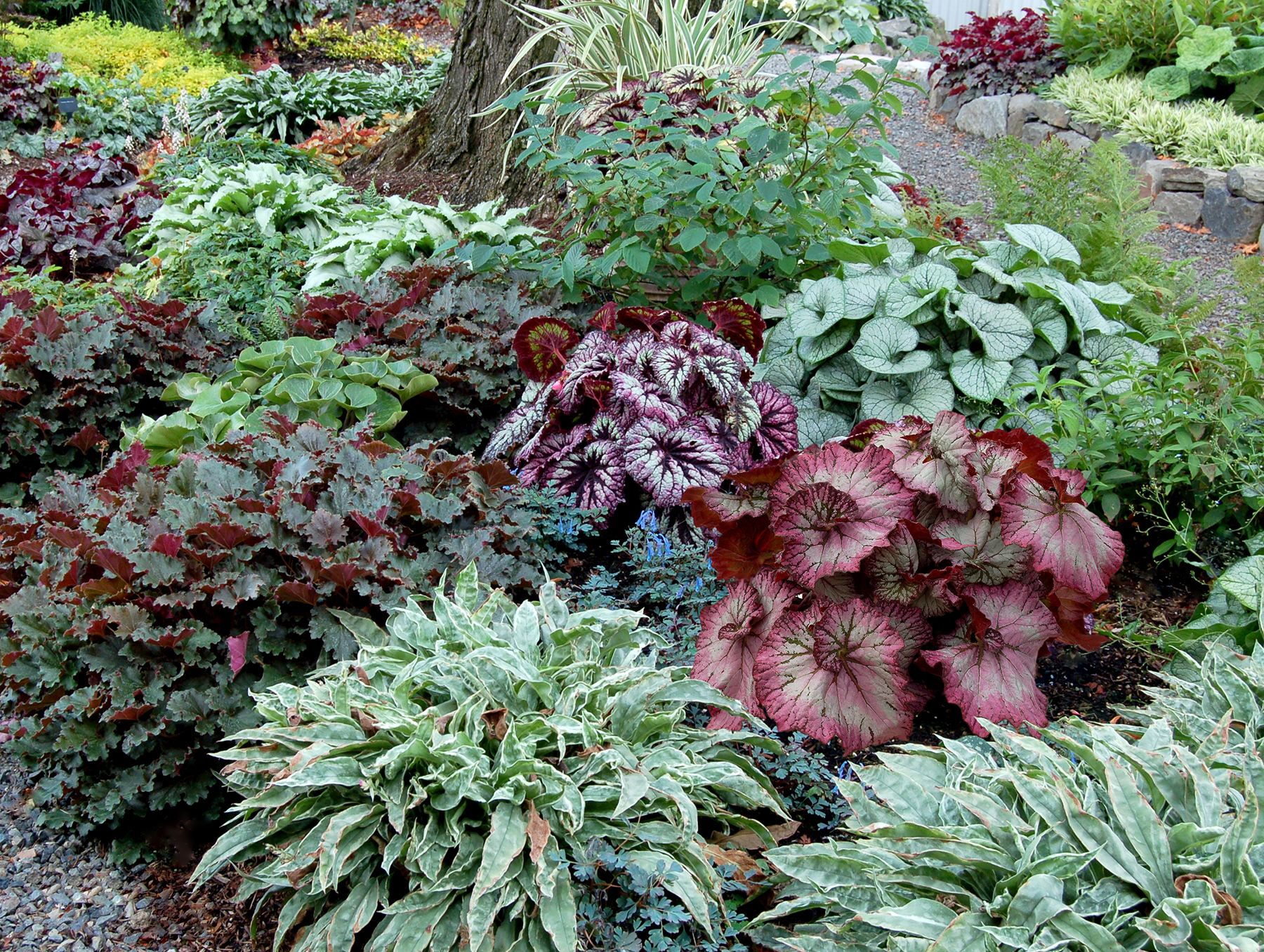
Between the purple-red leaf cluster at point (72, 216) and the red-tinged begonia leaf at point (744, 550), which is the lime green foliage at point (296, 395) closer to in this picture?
the red-tinged begonia leaf at point (744, 550)

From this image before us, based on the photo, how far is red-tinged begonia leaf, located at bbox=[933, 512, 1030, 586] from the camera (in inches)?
92.8

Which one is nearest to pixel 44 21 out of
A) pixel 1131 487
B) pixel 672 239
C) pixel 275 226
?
pixel 275 226

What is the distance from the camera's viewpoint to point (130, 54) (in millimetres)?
11086

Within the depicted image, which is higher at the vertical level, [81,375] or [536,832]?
[536,832]

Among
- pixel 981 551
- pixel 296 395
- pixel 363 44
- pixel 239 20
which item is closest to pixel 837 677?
pixel 981 551

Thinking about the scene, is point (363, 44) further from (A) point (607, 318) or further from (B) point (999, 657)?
(B) point (999, 657)

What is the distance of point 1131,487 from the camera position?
2910 millimetres

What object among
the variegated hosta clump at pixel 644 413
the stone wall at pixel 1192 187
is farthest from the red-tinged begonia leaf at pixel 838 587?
the stone wall at pixel 1192 187

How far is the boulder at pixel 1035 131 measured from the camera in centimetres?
779

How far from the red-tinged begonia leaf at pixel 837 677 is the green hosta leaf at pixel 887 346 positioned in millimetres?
1132

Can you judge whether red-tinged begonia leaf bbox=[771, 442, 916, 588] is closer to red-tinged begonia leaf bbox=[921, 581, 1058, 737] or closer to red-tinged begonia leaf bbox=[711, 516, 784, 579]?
red-tinged begonia leaf bbox=[711, 516, 784, 579]

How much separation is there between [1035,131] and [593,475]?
6.68 meters

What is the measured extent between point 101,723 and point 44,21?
14.9 m

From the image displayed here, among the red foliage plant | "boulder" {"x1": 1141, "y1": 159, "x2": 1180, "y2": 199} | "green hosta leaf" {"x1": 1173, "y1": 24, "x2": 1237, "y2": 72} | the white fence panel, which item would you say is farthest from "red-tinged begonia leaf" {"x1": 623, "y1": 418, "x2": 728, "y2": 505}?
the white fence panel
